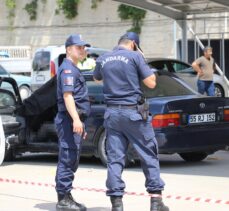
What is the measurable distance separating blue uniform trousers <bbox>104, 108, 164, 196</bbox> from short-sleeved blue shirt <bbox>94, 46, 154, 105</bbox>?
13 cm

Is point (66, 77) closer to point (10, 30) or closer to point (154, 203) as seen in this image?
point (154, 203)

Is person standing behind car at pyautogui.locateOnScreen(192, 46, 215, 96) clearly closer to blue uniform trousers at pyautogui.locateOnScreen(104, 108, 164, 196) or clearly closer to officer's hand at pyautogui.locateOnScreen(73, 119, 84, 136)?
officer's hand at pyautogui.locateOnScreen(73, 119, 84, 136)

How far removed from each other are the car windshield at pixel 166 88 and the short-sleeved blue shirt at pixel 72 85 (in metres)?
3.55

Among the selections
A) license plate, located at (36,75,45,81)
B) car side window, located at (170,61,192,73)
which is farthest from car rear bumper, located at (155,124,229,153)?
license plate, located at (36,75,45,81)

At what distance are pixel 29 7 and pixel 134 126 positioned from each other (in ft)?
96.3

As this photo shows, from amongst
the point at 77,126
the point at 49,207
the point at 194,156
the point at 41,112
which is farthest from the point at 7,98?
the point at 77,126

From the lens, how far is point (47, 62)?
26.7m

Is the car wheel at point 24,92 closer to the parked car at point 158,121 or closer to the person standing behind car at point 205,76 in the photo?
the person standing behind car at point 205,76

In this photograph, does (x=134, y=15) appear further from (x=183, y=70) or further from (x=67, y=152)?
(x=67, y=152)

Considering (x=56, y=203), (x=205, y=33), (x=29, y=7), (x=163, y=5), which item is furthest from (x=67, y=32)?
(x=56, y=203)

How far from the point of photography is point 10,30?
123ft

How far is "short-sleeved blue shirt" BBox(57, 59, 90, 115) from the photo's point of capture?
7816mm

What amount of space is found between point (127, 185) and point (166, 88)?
7.81 feet

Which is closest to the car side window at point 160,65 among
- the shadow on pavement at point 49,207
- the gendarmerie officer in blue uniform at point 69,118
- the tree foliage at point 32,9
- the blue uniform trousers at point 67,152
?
the shadow on pavement at point 49,207
